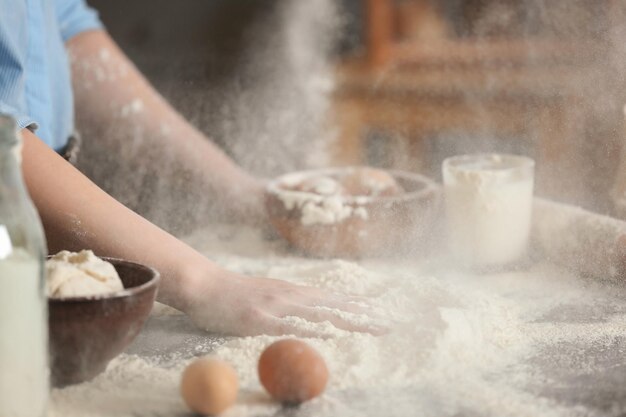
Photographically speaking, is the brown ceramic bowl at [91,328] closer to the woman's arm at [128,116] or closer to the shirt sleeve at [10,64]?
the shirt sleeve at [10,64]

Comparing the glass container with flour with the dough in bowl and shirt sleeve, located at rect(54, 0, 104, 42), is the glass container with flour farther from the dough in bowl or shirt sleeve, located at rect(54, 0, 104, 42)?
shirt sleeve, located at rect(54, 0, 104, 42)

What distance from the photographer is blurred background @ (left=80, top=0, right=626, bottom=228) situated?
7.25ft

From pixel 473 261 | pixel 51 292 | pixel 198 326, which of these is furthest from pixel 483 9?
pixel 51 292

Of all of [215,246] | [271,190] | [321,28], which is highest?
[321,28]

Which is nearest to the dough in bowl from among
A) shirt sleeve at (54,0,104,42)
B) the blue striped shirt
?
the blue striped shirt

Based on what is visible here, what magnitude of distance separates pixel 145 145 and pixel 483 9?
192 cm

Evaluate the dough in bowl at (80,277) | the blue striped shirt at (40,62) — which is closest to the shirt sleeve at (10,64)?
the blue striped shirt at (40,62)

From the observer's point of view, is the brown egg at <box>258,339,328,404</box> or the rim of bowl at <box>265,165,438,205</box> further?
the rim of bowl at <box>265,165,438,205</box>

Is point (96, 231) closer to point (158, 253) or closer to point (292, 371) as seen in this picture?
point (158, 253)

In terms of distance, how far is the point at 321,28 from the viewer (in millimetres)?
2838

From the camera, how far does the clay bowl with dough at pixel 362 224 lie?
3.97 feet

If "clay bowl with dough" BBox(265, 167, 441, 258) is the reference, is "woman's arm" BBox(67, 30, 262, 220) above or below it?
above

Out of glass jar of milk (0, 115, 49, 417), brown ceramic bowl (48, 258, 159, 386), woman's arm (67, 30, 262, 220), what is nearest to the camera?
glass jar of milk (0, 115, 49, 417)

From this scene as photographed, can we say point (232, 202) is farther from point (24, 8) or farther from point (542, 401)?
point (542, 401)
